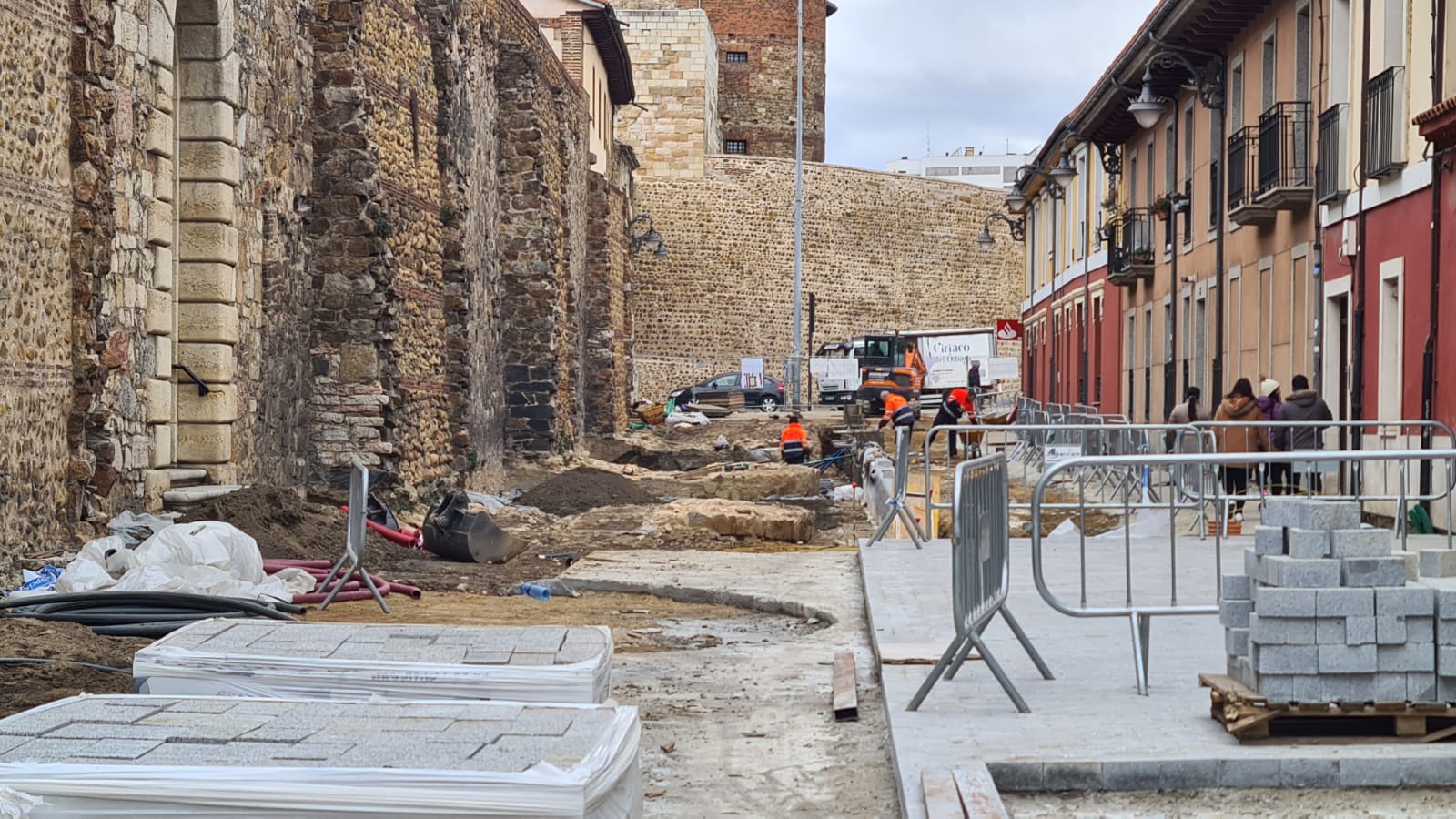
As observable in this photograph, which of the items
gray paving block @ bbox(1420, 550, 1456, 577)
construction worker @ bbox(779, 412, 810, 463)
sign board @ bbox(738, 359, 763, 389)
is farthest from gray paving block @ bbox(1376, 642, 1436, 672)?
sign board @ bbox(738, 359, 763, 389)

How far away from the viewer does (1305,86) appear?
19.8m

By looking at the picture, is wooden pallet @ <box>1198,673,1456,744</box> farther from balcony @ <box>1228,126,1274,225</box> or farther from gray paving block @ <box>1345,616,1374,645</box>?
balcony @ <box>1228,126,1274,225</box>

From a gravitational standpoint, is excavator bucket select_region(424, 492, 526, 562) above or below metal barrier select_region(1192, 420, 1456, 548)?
below

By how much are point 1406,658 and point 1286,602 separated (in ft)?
1.36

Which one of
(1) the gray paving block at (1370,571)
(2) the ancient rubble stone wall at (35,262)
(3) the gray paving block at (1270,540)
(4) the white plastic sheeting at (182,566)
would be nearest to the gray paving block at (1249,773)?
(1) the gray paving block at (1370,571)

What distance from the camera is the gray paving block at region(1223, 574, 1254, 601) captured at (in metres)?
6.16

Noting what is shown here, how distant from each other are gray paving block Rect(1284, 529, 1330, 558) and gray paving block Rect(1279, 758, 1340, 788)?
2.43 feet

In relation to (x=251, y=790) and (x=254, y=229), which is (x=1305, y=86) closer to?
(x=254, y=229)

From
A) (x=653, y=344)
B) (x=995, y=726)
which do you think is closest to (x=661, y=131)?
(x=653, y=344)

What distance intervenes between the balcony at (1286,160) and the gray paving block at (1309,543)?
13846mm

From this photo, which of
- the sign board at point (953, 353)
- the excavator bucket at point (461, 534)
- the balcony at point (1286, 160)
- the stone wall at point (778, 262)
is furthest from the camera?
the stone wall at point (778, 262)

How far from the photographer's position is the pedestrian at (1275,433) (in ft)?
43.1

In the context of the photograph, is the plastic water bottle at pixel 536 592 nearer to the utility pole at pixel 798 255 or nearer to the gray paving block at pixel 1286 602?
the gray paving block at pixel 1286 602

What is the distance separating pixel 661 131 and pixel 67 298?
50852 mm
